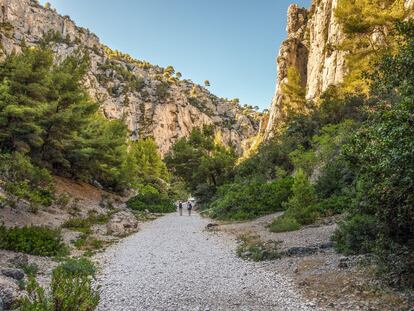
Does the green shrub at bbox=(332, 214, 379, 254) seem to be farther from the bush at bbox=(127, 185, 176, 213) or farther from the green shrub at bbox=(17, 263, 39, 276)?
the bush at bbox=(127, 185, 176, 213)

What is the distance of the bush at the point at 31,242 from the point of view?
10039 millimetres

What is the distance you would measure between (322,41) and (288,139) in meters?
28.6

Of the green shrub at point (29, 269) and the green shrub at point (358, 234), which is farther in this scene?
the green shrub at point (358, 234)

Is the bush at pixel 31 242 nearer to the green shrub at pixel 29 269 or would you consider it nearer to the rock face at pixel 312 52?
the green shrub at pixel 29 269

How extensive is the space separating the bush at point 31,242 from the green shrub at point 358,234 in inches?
347

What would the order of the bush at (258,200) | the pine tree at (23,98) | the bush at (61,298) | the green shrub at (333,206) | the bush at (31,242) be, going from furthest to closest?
the bush at (258,200) → the pine tree at (23,98) → the green shrub at (333,206) → the bush at (31,242) → the bush at (61,298)

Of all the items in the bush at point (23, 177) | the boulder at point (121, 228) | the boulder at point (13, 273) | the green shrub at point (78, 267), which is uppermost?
the bush at point (23, 177)

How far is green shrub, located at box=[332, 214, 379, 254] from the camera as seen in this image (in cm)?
838

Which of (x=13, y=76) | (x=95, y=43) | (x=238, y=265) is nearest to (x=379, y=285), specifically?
(x=238, y=265)

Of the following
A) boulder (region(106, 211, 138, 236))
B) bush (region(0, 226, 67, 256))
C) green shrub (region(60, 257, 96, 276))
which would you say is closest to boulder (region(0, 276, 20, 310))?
green shrub (region(60, 257, 96, 276))

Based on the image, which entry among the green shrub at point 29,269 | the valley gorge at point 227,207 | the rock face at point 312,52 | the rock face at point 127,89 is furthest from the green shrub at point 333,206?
the rock face at point 127,89

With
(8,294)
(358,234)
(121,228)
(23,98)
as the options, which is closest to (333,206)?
(358,234)

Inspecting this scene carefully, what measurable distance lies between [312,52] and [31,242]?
54.8 m

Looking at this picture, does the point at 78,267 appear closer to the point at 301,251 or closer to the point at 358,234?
the point at 301,251
